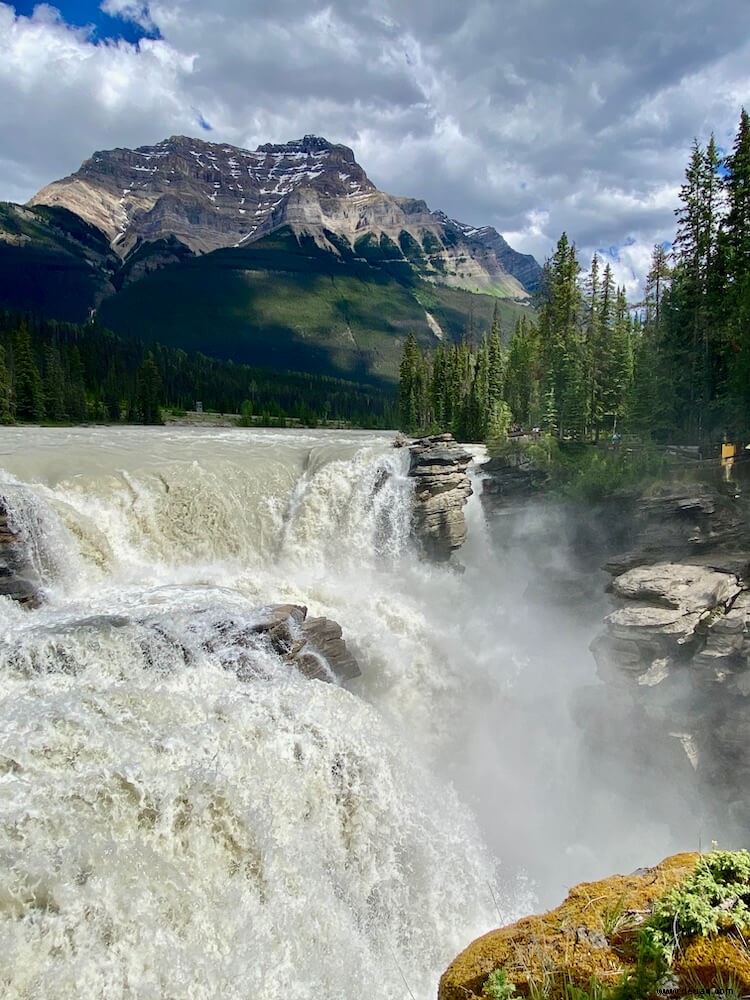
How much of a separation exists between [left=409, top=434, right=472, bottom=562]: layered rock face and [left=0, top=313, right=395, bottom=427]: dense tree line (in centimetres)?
6444

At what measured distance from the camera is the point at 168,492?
1138 inches

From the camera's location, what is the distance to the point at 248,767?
13.7 m

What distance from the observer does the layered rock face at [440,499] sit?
108ft

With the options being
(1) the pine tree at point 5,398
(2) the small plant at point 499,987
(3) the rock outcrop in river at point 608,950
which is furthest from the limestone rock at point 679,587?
(1) the pine tree at point 5,398

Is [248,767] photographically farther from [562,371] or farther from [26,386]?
[26,386]

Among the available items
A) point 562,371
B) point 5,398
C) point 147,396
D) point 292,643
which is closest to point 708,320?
point 562,371

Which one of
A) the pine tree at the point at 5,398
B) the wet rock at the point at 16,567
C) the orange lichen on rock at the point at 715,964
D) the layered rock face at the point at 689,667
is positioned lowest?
the layered rock face at the point at 689,667

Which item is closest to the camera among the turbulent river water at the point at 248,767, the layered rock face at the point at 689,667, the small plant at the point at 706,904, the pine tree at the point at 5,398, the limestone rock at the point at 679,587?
the small plant at the point at 706,904

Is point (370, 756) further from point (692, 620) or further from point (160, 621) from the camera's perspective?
Answer: point (692, 620)

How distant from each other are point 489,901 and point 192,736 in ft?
29.6

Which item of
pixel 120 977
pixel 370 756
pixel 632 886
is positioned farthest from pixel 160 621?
pixel 632 886

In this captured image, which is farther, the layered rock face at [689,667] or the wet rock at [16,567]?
the layered rock face at [689,667]

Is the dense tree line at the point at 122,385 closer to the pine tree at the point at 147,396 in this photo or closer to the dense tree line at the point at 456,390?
the pine tree at the point at 147,396

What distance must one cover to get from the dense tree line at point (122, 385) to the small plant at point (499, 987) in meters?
84.8
